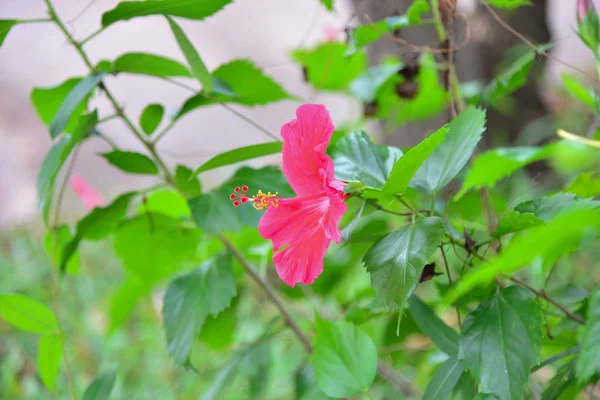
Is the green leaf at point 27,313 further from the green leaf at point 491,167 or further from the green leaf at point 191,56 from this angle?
the green leaf at point 491,167

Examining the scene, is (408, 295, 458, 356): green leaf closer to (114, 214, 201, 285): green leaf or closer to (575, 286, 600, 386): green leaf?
(575, 286, 600, 386): green leaf

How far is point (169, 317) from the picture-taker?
60 centimetres

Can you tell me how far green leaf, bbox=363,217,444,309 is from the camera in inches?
14.9

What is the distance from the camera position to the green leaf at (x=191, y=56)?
54cm

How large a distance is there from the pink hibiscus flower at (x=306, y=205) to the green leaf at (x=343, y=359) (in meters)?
0.10

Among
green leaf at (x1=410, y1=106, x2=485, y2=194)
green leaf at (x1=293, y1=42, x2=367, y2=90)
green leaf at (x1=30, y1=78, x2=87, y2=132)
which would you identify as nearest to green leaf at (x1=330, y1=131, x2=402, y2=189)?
green leaf at (x1=410, y1=106, x2=485, y2=194)

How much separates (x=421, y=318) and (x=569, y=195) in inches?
6.8

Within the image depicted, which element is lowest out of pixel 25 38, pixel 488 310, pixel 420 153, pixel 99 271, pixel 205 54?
pixel 99 271

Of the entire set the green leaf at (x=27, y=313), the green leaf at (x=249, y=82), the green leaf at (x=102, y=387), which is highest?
the green leaf at (x=249, y=82)

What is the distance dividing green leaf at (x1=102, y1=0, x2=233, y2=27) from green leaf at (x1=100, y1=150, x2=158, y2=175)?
5.7 inches

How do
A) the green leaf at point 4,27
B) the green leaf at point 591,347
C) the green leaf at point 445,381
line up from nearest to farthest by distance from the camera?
the green leaf at point 591,347 → the green leaf at point 445,381 → the green leaf at point 4,27

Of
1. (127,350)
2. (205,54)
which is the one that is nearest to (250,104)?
(127,350)

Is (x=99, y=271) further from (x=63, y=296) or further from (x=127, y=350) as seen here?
(x=127, y=350)

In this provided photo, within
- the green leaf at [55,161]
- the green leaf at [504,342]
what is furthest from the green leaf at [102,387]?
the green leaf at [504,342]
